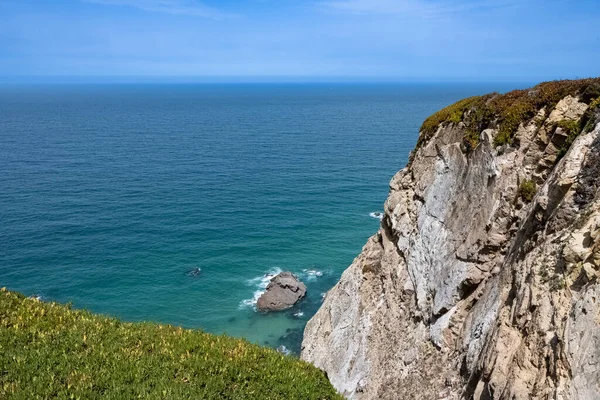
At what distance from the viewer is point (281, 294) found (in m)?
51.2

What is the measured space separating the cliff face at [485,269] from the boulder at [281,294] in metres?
18.8

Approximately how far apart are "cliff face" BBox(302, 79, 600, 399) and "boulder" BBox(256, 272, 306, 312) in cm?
1876

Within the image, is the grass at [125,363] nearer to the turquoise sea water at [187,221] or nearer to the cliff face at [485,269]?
the cliff face at [485,269]

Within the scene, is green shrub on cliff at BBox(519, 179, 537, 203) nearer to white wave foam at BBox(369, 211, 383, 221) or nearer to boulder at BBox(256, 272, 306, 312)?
boulder at BBox(256, 272, 306, 312)

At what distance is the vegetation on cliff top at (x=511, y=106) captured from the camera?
18094 millimetres

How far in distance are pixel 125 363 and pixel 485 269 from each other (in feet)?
48.7

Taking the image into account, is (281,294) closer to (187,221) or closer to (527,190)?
(187,221)

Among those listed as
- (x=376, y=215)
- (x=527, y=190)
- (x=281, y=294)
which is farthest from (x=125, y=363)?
(x=376, y=215)

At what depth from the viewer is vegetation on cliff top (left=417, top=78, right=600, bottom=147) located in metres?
18.1

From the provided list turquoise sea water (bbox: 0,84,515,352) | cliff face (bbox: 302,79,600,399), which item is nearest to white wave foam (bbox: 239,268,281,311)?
turquoise sea water (bbox: 0,84,515,352)

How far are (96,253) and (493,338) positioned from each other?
186ft

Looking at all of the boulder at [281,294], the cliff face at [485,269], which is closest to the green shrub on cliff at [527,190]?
the cliff face at [485,269]

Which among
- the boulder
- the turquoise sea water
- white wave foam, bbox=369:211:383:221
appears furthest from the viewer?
white wave foam, bbox=369:211:383:221

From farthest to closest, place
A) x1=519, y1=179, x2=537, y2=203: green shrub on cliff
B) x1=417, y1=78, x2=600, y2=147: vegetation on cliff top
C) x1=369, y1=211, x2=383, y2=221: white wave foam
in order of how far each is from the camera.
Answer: x1=369, y1=211, x2=383, y2=221: white wave foam < x1=417, y1=78, x2=600, y2=147: vegetation on cliff top < x1=519, y1=179, x2=537, y2=203: green shrub on cliff
